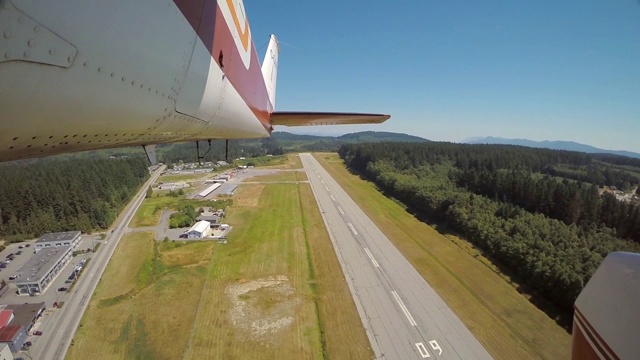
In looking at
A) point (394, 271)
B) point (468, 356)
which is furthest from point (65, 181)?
point (468, 356)

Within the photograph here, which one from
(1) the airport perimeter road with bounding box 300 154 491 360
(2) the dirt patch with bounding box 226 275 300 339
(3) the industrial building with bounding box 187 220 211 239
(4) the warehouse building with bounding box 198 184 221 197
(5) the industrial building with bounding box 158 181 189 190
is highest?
(1) the airport perimeter road with bounding box 300 154 491 360

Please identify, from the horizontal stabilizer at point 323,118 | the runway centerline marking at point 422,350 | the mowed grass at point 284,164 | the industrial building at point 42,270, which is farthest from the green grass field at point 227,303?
the mowed grass at point 284,164

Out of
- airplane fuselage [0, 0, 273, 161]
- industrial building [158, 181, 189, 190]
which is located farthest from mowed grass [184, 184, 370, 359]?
industrial building [158, 181, 189, 190]

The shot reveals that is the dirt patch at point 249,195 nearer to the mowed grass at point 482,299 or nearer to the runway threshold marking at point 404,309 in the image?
the mowed grass at point 482,299

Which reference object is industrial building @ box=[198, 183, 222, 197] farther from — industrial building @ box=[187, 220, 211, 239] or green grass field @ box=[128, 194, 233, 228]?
industrial building @ box=[187, 220, 211, 239]

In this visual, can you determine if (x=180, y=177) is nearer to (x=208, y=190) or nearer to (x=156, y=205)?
(x=208, y=190)

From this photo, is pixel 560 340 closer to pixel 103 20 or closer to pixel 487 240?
pixel 487 240
